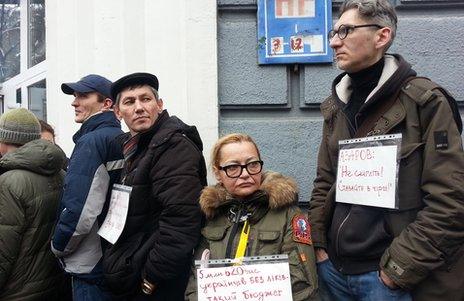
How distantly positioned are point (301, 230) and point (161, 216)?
1.96 feet

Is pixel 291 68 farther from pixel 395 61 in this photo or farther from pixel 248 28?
pixel 395 61

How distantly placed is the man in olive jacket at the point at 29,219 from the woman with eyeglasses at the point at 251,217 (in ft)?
3.17

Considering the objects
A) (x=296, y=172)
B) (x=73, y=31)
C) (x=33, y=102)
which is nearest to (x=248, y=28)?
(x=296, y=172)

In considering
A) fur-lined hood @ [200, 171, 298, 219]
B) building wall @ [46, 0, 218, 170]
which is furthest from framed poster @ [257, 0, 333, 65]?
fur-lined hood @ [200, 171, 298, 219]

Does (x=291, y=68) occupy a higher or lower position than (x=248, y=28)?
lower

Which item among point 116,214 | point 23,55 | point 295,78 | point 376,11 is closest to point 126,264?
point 116,214

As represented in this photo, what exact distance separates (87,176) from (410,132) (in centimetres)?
146

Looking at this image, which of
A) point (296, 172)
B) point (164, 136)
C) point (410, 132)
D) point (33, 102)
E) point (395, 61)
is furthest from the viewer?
point (33, 102)

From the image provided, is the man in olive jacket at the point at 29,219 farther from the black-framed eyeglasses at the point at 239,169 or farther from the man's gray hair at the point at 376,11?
the man's gray hair at the point at 376,11

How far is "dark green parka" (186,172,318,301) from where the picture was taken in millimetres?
1973

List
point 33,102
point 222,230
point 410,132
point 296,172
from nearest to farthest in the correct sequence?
1. point 410,132
2. point 222,230
3. point 296,172
4. point 33,102

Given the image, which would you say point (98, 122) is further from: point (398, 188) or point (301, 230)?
point (398, 188)

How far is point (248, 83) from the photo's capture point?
3.19 m

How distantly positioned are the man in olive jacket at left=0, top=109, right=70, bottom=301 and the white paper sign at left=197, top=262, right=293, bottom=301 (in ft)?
3.62
